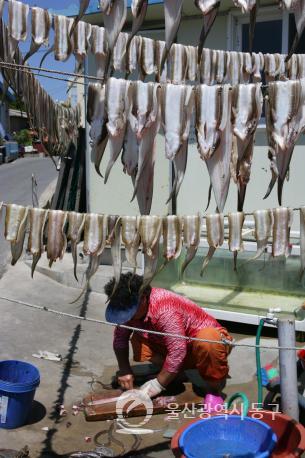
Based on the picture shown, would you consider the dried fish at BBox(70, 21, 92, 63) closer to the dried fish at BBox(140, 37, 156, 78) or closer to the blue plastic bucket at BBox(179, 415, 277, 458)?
the dried fish at BBox(140, 37, 156, 78)

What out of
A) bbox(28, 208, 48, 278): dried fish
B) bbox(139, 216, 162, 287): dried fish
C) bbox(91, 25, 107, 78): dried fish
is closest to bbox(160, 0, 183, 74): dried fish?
bbox(139, 216, 162, 287): dried fish

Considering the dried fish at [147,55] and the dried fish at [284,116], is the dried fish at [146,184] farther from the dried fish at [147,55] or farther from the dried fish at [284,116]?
the dried fish at [147,55]

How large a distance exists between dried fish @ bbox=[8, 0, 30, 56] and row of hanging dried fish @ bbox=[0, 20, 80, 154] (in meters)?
0.06

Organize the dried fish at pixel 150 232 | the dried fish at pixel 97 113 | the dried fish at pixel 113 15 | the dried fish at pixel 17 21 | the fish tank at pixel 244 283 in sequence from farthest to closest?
the fish tank at pixel 244 283 → the dried fish at pixel 17 21 → the dried fish at pixel 150 232 → the dried fish at pixel 97 113 → the dried fish at pixel 113 15

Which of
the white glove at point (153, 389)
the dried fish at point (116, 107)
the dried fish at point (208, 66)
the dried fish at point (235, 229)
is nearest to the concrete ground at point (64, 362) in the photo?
the white glove at point (153, 389)

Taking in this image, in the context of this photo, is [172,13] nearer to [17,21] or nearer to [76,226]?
[76,226]

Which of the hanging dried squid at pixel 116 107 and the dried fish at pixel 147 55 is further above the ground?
the dried fish at pixel 147 55

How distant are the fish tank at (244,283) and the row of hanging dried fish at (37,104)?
2201 mm

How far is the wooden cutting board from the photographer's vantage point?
4754 millimetres

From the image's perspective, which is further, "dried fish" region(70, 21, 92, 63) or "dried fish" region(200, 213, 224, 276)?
"dried fish" region(70, 21, 92, 63)

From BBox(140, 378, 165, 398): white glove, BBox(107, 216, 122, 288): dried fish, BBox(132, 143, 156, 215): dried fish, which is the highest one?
BBox(132, 143, 156, 215): dried fish

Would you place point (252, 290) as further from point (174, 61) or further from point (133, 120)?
point (133, 120)

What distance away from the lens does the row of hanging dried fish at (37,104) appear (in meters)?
3.63

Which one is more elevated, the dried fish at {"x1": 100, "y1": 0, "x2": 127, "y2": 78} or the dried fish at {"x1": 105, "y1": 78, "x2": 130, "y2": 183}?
the dried fish at {"x1": 100, "y1": 0, "x2": 127, "y2": 78}
